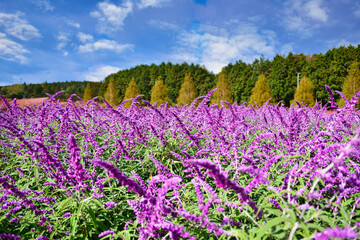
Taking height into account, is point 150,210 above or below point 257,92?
below

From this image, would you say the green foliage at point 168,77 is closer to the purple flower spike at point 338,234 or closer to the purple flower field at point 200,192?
the purple flower field at point 200,192

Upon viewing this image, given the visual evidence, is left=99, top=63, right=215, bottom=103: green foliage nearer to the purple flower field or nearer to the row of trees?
the row of trees

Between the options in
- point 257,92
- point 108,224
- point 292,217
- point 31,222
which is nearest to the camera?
point 292,217

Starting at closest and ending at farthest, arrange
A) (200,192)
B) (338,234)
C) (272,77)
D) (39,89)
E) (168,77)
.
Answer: (338,234) < (200,192) < (272,77) < (168,77) < (39,89)

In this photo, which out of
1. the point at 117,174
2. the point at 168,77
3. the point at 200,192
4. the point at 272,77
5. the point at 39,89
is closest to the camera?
the point at 117,174

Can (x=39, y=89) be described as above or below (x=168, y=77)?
below

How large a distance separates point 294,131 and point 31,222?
3.40 meters

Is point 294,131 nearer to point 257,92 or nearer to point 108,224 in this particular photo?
point 108,224

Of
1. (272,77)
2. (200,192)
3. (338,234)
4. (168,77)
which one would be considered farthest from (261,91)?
(338,234)

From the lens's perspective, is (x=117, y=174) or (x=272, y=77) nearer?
(x=117, y=174)

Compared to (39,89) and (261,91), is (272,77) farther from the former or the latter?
(39,89)

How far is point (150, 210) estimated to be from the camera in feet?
5.65

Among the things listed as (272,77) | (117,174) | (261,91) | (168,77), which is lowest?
(117,174)

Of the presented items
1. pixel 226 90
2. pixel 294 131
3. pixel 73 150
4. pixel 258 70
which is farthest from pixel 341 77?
pixel 73 150
